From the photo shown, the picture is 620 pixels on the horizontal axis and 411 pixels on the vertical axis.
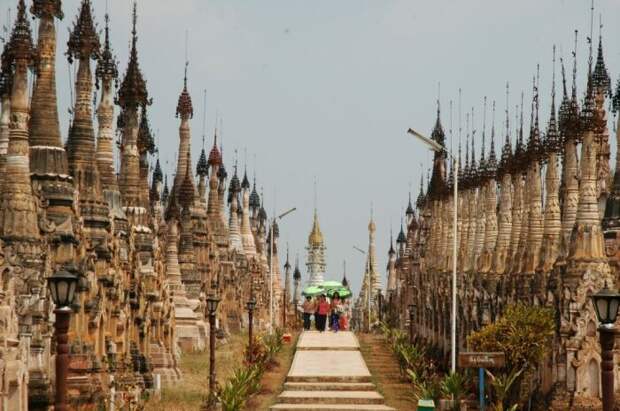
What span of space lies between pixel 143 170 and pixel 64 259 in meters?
15.4

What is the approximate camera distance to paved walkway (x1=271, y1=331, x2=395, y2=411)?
3700 cm

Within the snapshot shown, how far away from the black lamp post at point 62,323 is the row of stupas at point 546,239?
49.6 feet

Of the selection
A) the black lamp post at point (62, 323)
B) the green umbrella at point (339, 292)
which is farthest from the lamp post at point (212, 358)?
the green umbrella at point (339, 292)

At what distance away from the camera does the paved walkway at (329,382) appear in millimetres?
37000

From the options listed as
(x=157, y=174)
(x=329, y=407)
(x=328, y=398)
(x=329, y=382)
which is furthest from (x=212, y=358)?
(x=157, y=174)

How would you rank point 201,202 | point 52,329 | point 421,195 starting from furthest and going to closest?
point 421,195 < point 201,202 < point 52,329

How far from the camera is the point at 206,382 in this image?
4066cm

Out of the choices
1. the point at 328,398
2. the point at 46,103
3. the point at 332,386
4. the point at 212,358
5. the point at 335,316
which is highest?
the point at 46,103

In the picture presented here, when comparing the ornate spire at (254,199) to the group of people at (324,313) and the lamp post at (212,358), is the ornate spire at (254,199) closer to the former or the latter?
the group of people at (324,313)

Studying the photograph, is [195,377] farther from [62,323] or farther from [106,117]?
[62,323]

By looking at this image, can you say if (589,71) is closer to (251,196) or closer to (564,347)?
(564,347)

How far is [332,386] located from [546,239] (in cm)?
816

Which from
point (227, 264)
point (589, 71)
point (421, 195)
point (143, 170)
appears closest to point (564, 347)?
point (589, 71)

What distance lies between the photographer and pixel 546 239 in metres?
36.6
